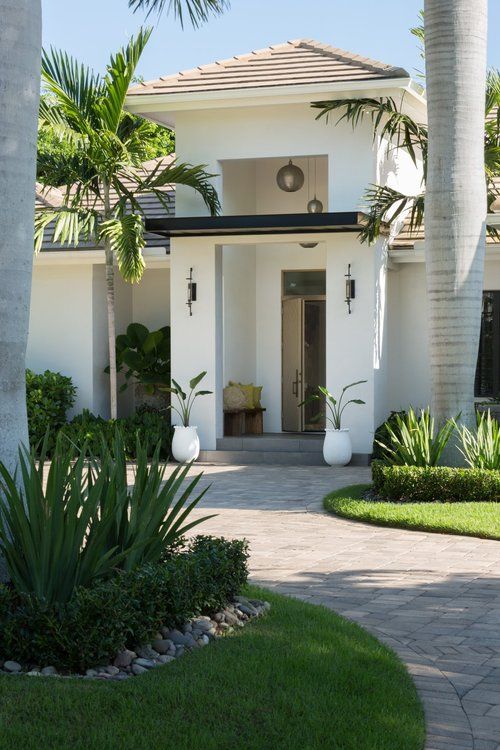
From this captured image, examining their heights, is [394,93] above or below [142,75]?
below

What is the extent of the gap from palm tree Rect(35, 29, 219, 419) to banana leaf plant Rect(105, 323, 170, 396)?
1513mm

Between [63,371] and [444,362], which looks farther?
[63,371]

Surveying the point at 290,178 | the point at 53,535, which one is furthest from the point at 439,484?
the point at 290,178

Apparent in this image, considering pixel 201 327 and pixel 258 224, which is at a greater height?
pixel 258 224

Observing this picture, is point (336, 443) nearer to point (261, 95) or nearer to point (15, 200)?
point (261, 95)

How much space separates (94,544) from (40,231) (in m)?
11.1

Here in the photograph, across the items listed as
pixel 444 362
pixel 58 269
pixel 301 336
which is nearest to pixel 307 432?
pixel 301 336

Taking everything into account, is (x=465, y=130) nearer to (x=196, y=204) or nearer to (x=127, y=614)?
(x=196, y=204)

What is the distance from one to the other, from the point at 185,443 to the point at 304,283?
4.34 metres

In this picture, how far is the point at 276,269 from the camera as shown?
66.7ft

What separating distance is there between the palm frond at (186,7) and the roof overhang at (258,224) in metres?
5.56

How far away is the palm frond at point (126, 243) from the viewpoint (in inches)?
663

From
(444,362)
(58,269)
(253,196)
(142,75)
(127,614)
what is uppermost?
(142,75)

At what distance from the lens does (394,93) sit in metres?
17.1
